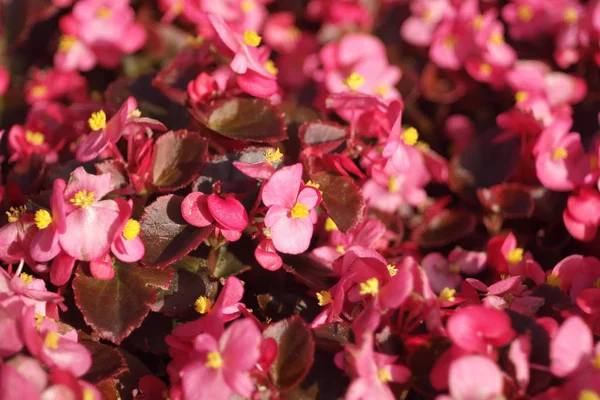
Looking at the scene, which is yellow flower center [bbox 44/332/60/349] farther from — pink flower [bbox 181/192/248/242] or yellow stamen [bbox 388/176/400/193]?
yellow stamen [bbox 388/176/400/193]

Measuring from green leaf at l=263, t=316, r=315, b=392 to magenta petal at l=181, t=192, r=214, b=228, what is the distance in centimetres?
20

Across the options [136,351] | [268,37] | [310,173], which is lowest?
[136,351]

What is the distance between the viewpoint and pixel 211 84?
1202 mm

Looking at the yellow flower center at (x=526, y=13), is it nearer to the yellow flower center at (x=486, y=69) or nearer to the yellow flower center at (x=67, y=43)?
the yellow flower center at (x=486, y=69)

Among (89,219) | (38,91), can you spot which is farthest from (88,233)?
(38,91)

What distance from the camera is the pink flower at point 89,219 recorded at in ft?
3.06

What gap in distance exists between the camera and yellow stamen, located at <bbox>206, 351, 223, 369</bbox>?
0.80m

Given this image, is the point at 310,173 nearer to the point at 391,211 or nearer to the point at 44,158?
the point at 391,211

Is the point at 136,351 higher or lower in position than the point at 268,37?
lower

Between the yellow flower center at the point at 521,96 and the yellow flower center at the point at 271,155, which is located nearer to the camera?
the yellow flower center at the point at 271,155

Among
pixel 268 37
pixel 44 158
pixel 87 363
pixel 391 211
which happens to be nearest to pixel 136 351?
pixel 87 363

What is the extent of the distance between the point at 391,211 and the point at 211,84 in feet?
1.48

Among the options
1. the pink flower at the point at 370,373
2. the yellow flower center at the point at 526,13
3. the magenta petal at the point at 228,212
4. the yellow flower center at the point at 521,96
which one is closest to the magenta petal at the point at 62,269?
the magenta petal at the point at 228,212

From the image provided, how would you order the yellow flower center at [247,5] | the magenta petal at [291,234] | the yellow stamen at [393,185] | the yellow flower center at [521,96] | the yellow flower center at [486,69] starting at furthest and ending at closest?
the yellow flower center at [247,5]
the yellow flower center at [486,69]
the yellow flower center at [521,96]
the yellow stamen at [393,185]
the magenta petal at [291,234]
